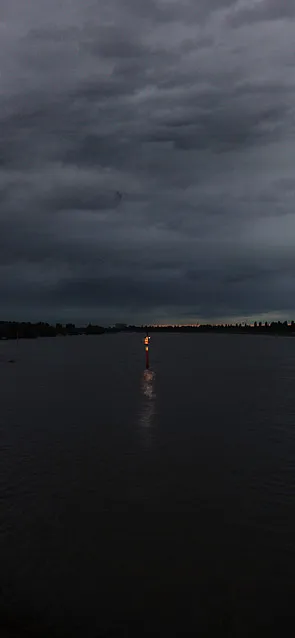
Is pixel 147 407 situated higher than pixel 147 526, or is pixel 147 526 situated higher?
pixel 147 526

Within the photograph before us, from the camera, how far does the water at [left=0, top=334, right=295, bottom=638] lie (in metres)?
11.1

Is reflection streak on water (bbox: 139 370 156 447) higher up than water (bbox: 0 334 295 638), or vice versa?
water (bbox: 0 334 295 638)

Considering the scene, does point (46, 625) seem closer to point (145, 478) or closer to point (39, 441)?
point (145, 478)

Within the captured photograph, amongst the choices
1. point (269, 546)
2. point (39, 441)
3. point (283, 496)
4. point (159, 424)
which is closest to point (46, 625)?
point (269, 546)

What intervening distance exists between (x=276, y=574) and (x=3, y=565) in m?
7.16

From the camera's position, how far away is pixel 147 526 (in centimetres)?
1608

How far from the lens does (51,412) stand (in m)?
40.4

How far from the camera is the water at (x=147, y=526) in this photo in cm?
1108

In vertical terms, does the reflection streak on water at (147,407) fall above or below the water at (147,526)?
below

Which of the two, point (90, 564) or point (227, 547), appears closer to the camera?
point (90, 564)

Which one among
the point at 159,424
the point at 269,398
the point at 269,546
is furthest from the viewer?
the point at 269,398

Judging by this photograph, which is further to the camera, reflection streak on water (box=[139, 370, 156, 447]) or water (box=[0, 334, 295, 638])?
reflection streak on water (box=[139, 370, 156, 447])

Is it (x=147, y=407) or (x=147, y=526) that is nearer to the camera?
(x=147, y=526)

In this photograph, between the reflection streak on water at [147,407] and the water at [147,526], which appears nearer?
the water at [147,526]
